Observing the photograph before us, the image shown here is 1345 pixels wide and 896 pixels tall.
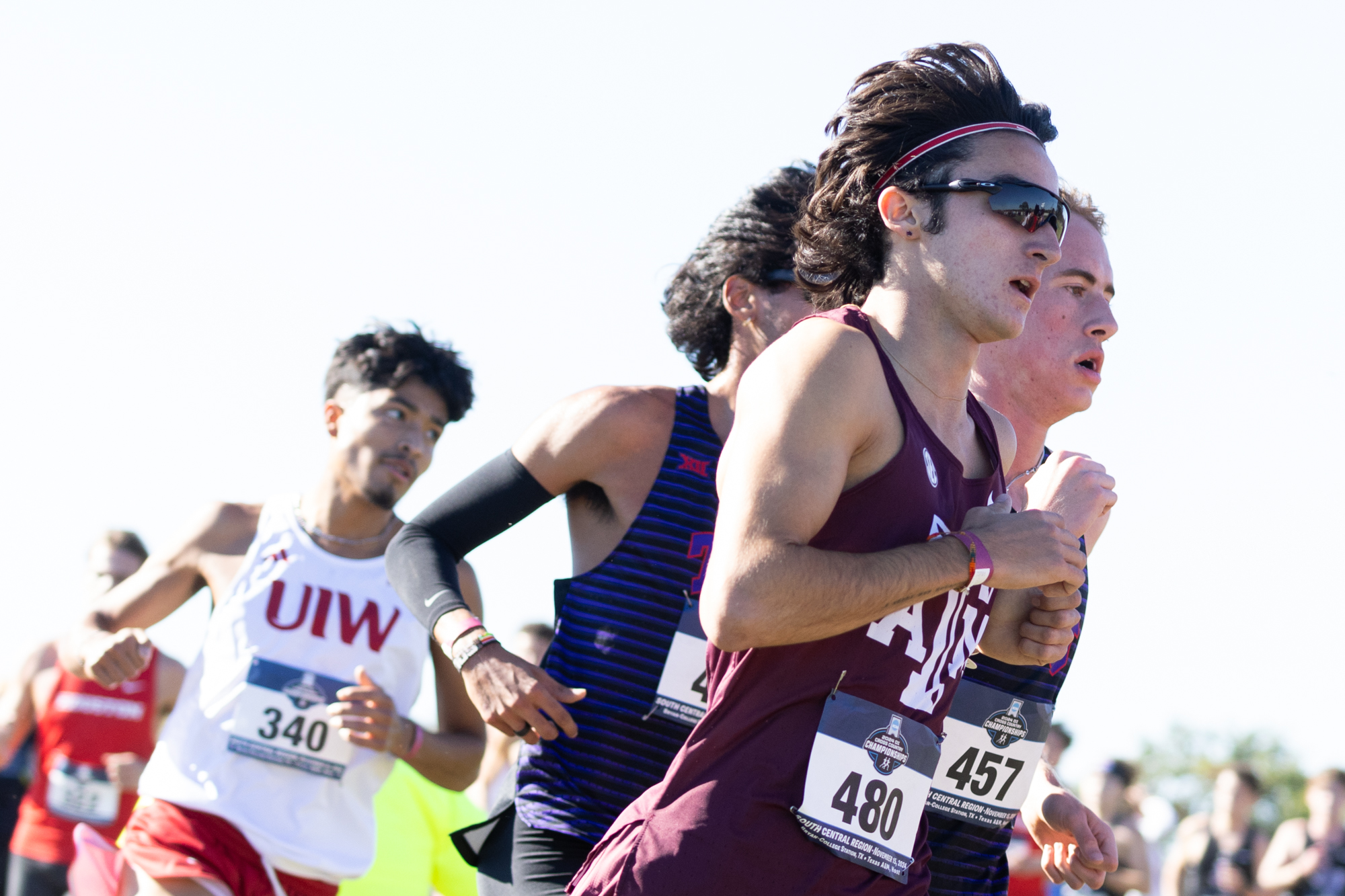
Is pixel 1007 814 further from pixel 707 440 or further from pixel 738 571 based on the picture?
pixel 738 571

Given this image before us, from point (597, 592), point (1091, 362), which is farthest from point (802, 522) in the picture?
point (1091, 362)

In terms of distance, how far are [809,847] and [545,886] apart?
1.11 meters

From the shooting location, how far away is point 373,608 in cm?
466

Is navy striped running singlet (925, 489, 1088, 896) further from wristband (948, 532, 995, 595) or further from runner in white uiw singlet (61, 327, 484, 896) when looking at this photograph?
runner in white uiw singlet (61, 327, 484, 896)

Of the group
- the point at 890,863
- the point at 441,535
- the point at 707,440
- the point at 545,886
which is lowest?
the point at 545,886

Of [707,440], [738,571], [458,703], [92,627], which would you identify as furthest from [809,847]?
[92,627]

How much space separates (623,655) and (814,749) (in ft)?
3.60

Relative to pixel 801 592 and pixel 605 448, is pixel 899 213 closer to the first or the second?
pixel 801 592

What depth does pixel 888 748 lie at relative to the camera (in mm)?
2174

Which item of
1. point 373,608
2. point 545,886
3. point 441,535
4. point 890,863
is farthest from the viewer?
point 373,608

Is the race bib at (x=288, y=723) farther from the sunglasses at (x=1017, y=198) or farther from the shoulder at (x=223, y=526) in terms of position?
the sunglasses at (x=1017, y=198)

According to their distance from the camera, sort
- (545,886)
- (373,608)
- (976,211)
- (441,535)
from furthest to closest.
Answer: (373,608), (441,535), (545,886), (976,211)

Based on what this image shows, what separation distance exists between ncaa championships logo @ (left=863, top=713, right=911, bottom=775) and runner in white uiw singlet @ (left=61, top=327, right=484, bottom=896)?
2.43 m

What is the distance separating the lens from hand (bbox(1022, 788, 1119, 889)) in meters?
3.07
